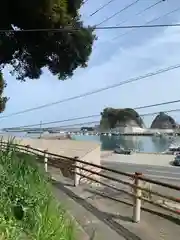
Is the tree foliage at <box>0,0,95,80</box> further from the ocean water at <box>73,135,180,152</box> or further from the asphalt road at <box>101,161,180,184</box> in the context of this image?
the ocean water at <box>73,135,180,152</box>

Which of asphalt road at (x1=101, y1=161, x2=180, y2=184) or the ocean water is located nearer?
asphalt road at (x1=101, y1=161, x2=180, y2=184)

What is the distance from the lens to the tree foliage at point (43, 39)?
1502cm

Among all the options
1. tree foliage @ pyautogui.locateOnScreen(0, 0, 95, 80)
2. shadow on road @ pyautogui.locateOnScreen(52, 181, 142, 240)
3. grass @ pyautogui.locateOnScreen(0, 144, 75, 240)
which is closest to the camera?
grass @ pyautogui.locateOnScreen(0, 144, 75, 240)

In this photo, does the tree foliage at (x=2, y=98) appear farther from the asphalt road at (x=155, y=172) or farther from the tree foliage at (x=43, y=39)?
the asphalt road at (x=155, y=172)

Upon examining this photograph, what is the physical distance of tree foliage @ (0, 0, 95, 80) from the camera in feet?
49.3

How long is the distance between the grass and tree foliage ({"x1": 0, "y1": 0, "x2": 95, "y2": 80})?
8494 millimetres

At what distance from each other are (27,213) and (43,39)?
12229 mm

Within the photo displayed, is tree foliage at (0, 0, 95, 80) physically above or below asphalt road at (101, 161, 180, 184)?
above

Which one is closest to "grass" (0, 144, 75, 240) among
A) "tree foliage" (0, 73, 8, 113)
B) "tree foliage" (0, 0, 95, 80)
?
"tree foliage" (0, 0, 95, 80)

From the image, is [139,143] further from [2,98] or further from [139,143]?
[2,98]

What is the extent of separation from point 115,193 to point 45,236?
7.27 metres

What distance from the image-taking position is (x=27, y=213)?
232 inches

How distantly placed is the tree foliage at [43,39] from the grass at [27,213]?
8494 millimetres

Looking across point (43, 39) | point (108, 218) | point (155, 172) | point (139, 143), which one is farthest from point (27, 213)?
point (139, 143)
